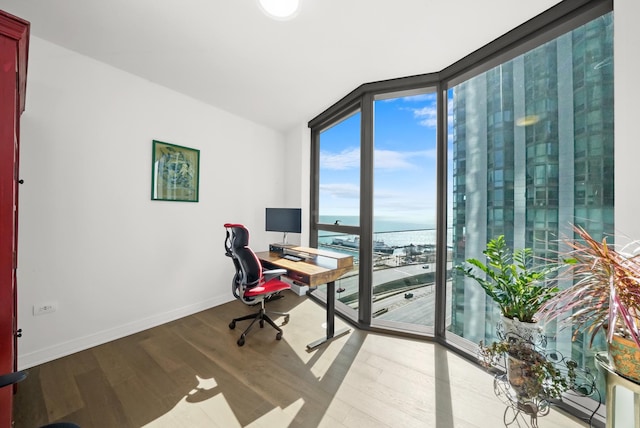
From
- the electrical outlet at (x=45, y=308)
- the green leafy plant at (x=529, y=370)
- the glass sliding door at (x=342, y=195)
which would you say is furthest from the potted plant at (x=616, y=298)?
the electrical outlet at (x=45, y=308)

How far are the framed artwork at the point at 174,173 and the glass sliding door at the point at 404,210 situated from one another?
2279 millimetres

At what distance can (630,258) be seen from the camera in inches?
36.2

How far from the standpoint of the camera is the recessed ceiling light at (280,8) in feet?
5.08

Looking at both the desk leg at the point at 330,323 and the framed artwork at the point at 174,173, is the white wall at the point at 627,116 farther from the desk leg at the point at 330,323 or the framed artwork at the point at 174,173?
the framed artwork at the point at 174,173

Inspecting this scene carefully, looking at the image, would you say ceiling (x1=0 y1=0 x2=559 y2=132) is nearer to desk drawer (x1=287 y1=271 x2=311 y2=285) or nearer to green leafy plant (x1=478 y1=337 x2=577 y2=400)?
desk drawer (x1=287 y1=271 x2=311 y2=285)

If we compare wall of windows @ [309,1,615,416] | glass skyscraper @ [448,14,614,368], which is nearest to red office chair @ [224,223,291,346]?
wall of windows @ [309,1,615,416]

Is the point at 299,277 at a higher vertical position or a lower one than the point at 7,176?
lower

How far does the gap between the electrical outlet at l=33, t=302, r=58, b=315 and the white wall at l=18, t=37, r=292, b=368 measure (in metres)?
0.03

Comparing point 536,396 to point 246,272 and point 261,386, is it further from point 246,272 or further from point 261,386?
point 246,272

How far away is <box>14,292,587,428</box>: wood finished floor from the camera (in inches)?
56.0

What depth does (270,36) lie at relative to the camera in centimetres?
185

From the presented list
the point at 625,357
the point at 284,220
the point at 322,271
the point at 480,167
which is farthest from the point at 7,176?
the point at 480,167

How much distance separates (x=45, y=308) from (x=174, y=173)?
164cm

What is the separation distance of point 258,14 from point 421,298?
299 centimetres
